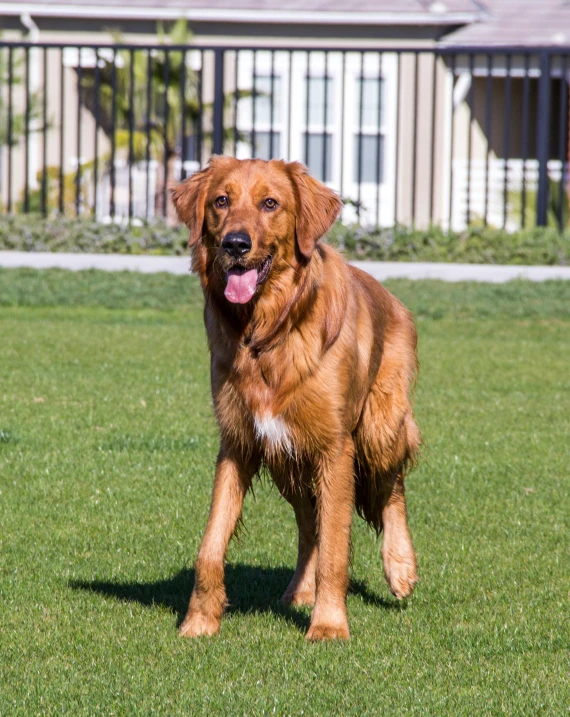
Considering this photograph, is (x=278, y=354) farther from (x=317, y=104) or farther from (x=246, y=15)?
(x=317, y=104)

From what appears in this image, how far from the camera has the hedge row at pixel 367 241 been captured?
526 inches

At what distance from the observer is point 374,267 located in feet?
41.0

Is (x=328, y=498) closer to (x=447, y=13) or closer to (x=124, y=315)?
(x=124, y=315)

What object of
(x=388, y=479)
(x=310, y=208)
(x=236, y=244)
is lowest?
(x=388, y=479)

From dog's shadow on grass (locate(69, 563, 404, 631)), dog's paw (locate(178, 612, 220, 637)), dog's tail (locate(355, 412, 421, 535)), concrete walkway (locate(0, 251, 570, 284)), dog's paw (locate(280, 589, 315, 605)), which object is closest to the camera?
dog's paw (locate(178, 612, 220, 637))

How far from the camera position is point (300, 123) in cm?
2275

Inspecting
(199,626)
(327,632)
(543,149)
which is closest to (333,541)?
(327,632)

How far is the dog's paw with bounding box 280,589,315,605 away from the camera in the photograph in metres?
4.70

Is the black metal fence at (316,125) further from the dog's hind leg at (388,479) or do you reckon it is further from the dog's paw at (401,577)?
the dog's paw at (401,577)

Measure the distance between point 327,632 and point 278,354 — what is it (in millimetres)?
993

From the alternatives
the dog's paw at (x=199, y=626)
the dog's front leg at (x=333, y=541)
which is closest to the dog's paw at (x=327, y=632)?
the dog's front leg at (x=333, y=541)

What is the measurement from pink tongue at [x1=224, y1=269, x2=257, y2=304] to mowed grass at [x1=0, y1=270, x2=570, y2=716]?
1.19 m

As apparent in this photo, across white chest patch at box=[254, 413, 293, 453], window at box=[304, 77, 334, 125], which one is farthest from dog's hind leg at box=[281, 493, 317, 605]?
window at box=[304, 77, 334, 125]

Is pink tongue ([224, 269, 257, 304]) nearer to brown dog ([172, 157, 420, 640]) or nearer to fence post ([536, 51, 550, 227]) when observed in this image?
brown dog ([172, 157, 420, 640])
